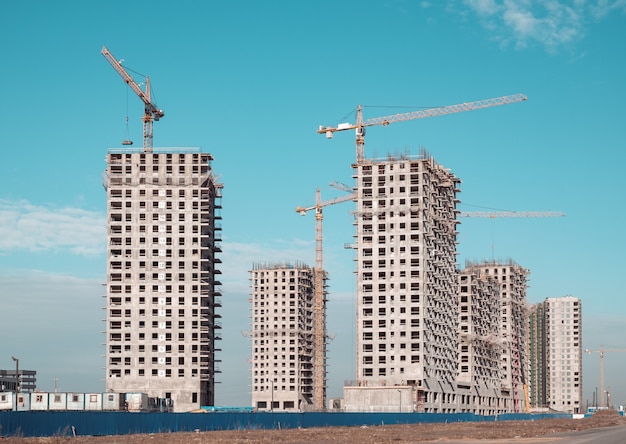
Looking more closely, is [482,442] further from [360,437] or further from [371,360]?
[371,360]

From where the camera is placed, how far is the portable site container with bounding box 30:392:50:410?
148 meters

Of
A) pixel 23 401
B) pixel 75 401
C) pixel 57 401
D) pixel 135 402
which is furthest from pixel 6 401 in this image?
pixel 135 402

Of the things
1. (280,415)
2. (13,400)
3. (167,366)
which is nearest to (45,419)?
(280,415)

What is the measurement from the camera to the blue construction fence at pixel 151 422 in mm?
82512

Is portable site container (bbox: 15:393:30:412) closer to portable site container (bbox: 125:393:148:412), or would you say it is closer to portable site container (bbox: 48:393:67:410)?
portable site container (bbox: 48:393:67:410)

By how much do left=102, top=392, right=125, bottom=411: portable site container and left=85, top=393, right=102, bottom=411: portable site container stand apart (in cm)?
82

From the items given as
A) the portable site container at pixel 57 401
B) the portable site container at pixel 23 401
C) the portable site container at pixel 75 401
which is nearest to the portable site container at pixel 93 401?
the portable site container at pixel 75 401

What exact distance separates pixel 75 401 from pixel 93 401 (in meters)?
3.28

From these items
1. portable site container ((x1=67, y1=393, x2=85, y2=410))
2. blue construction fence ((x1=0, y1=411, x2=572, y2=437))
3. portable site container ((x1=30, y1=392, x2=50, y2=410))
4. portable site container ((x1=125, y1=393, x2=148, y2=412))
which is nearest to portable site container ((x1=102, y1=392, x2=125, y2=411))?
portable site container ((x1=125, y1=393, x2=148, y2=412))

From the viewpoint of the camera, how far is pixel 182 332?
654 feet

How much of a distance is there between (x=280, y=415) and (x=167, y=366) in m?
84.5

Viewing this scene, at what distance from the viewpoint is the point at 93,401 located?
15588 centimetres

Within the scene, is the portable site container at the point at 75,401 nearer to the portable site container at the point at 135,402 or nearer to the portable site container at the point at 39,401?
the portable site container at the point at 39,401

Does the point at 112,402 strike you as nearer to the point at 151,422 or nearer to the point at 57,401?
the point at 57,401
